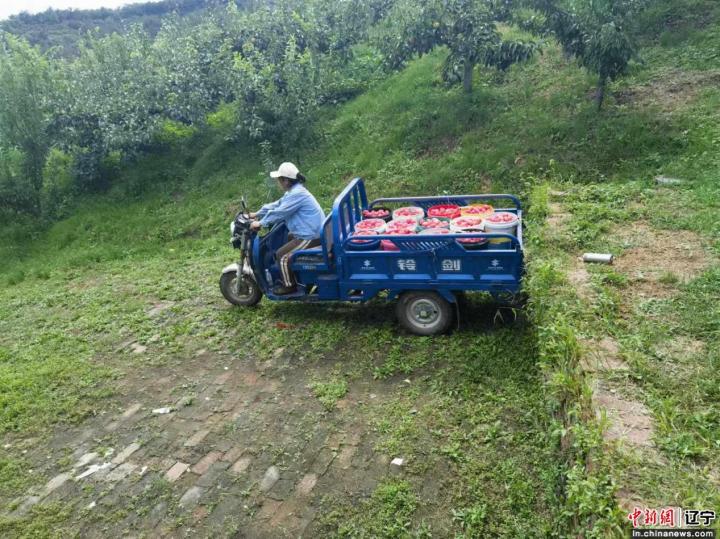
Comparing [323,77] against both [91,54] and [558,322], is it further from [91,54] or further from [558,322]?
[558,322]

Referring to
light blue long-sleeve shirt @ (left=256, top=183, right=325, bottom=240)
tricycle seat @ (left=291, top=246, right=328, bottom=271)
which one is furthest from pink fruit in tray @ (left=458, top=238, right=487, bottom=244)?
light blue long-sleeve shirt @ (left=256, top=183, right=325, bottom=240)

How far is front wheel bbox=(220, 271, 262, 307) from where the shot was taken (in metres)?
7.14

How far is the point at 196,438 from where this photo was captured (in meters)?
4.77

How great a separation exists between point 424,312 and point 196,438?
101 inches

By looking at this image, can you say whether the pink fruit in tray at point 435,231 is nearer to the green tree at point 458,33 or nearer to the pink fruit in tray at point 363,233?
the pink fruit in tray at point 363,233

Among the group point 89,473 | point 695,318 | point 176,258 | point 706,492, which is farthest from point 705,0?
point 89,473

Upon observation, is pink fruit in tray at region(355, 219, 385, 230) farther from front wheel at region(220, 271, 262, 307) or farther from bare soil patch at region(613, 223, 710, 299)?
bare soil patch at region(613, 223, 710, 299)

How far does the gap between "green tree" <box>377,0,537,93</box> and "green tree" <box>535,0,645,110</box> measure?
87 cm

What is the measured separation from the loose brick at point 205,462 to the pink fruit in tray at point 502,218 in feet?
11.4

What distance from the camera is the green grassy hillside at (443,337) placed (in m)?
3.52

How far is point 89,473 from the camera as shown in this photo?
4.53 m

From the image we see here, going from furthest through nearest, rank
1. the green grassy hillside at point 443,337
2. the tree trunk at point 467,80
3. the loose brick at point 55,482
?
the tree trunk at point 467,80 < the loose brick at point 55,482 < the green grassy hillside at point 443,337

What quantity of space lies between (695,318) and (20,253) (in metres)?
12.8

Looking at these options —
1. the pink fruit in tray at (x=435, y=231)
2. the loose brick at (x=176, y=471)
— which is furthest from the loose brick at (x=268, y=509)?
the pink fruit in tray at (x=435, y=231)
